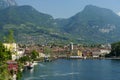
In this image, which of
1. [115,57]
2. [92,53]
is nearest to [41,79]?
[115,57]

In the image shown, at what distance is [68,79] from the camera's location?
60281 mm

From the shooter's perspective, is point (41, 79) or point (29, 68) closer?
point (41, 79)

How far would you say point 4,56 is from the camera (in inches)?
2032

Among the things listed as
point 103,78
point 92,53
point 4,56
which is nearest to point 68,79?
point 103,78

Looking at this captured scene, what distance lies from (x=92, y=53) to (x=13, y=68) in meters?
136

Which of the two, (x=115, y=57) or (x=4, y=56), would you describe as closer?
(x=4, y=56)

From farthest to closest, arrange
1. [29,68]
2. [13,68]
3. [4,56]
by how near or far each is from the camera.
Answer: [29,68] < [4,56] < [13,68]

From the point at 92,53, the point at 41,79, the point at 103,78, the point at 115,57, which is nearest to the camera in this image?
the point at 41,79

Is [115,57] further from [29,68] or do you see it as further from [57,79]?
[57,79]

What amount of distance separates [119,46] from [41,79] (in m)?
100

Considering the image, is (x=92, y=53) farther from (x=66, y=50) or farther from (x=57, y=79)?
(x=57, y=79)

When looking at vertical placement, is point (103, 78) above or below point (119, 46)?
below

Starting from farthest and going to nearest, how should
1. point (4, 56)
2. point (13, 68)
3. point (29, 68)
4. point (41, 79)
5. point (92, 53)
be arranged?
point (92, 53), point (29, 68), point (41, 79), point (4, 56), point (13, 68)

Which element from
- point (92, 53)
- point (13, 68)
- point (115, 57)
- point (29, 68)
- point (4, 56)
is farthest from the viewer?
point (92, 53)
